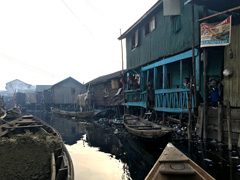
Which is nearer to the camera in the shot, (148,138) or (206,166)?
(206,166)

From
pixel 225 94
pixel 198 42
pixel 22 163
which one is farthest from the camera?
pixel 198 42

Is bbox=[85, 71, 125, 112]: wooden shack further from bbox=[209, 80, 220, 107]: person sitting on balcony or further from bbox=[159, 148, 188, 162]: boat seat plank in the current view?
bbox=[159, 148, 188, 162]: boat seat plank

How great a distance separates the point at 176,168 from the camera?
3.47m

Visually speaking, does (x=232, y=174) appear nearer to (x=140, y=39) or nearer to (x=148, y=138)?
(x=148, y=138)

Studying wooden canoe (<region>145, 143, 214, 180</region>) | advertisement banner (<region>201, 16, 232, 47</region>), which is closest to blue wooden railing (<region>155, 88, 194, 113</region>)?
advertisement banner (<region>201, 16, 232, 47</region>)

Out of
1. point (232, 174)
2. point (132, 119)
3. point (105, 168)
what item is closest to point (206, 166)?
point (232, 174)

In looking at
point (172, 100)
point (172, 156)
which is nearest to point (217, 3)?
point (172, 100)

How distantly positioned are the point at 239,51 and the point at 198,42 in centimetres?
185

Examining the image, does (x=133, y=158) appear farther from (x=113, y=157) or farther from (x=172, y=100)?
(x=172, y=100)

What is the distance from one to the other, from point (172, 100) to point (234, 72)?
132 inches

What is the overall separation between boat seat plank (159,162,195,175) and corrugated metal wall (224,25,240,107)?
464cm

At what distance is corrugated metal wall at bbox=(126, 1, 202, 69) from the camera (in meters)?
9.30

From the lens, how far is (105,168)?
598cm

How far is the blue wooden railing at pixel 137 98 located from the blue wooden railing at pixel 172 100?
54.6 inches
